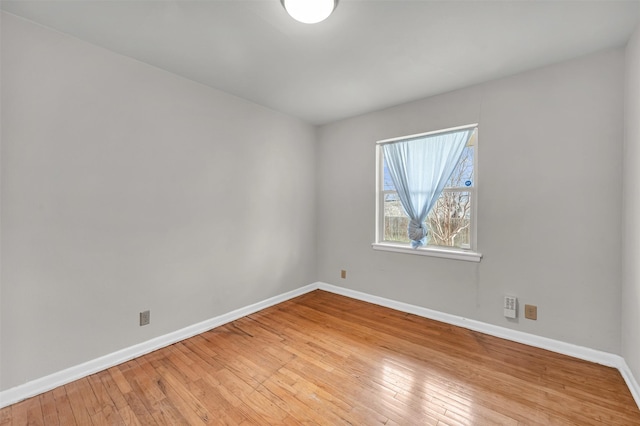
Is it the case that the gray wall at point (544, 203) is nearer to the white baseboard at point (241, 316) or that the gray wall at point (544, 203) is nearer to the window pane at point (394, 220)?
the white baseboard at point (241, 316)

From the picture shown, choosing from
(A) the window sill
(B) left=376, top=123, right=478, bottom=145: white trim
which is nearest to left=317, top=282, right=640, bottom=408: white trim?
(A) the window sill

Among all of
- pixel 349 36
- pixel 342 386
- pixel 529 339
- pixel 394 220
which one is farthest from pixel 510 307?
pixel 349 36

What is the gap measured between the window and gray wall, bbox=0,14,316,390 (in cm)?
162

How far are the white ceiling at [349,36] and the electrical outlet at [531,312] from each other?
211 cm

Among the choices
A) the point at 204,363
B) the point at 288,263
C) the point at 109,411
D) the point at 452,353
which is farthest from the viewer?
the point at 288,263

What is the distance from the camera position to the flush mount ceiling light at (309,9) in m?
1.49

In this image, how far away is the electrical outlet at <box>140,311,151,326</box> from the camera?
2.22 m

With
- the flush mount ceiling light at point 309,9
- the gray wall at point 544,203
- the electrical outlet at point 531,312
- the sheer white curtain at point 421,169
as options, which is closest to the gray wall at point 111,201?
the flush mount ceiling light at point 309,9

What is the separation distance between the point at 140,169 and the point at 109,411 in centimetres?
171

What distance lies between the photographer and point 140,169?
2.20 m

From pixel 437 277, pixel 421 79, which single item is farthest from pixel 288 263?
pixel 421 79

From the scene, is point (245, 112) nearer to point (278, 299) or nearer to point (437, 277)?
point (278, 299)

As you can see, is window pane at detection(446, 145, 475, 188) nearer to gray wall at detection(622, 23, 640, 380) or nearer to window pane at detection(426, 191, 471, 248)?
window pane at detection(426, 191, 471, 248)

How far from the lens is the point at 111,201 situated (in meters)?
2.05
